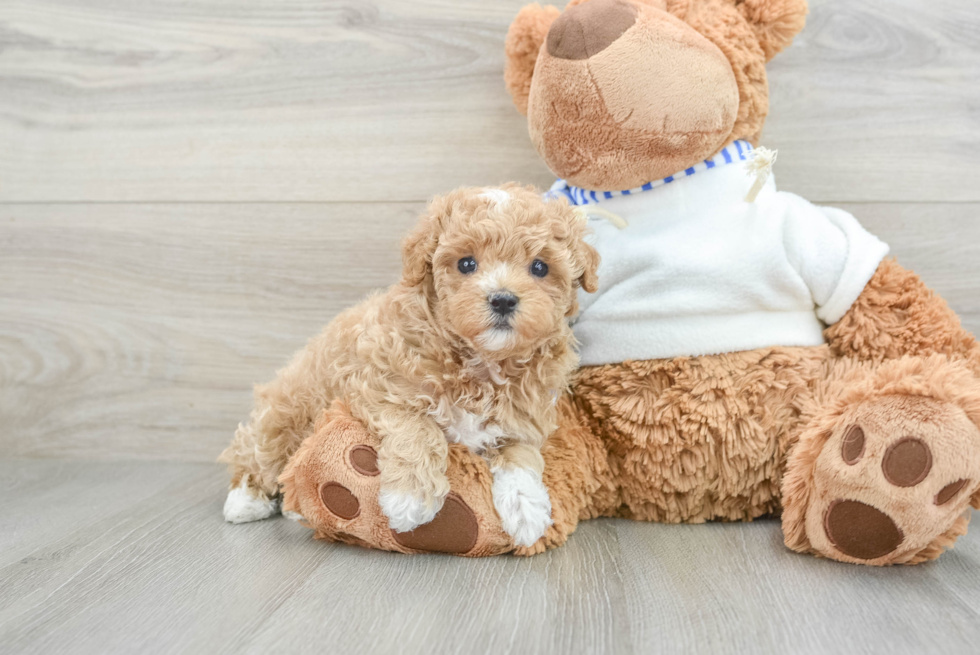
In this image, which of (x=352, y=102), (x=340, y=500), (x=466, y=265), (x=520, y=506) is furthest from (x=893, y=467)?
(x=352, y=102)

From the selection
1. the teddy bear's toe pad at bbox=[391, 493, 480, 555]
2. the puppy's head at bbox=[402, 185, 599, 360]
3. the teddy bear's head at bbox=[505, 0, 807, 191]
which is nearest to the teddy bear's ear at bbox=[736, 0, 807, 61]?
the teddy bear's head at bbox=[505, 0, 807, 191]

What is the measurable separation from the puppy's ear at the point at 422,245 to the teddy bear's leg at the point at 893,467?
53 cm

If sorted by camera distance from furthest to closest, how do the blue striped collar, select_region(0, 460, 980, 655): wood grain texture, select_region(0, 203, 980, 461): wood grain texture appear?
select_region(0, 203, 980, 461): wood grain texture < the blue striped collar < select_region(0, 460, 980, 655): wood grain texture

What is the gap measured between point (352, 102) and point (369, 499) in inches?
31.2

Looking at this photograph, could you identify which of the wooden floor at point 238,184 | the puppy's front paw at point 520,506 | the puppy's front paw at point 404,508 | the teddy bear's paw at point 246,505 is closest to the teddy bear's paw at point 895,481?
the wooden floor at point 238,184

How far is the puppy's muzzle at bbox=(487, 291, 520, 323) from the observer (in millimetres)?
802

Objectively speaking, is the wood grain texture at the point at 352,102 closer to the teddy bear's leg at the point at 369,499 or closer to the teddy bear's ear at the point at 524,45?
the teddy bear's ear at the point at 524,45

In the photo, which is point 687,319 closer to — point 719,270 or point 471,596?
point 719,270

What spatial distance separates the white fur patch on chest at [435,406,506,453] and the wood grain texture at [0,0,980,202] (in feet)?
1.79

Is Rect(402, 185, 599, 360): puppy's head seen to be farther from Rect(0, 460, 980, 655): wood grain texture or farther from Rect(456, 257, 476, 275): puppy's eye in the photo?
Rect(0, 460, 980, 655): wood grain texture

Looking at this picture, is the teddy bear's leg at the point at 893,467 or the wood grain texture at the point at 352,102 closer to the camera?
the teddy bear's leg at the point at 893,467

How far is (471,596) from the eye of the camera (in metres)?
0.79

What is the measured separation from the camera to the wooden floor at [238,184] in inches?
47.6

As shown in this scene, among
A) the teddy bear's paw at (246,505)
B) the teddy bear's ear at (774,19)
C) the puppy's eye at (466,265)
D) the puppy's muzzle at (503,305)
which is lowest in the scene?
the teddy bear's paw at (246,505)
